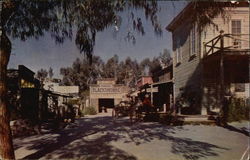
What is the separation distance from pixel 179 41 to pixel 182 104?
4134mm

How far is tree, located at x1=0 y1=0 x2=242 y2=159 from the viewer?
5.18 m

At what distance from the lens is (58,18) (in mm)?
5816

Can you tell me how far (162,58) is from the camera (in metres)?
55.1

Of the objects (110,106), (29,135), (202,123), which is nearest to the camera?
(29,135)

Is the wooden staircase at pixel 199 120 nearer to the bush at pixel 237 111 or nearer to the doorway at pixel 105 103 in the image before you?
the bush at pixel 237 111

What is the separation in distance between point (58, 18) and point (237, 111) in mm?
9103

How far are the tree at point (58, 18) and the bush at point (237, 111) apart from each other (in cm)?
702

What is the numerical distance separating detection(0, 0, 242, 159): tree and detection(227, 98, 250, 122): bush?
276 inches

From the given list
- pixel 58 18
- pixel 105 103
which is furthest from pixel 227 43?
pixel 105 103

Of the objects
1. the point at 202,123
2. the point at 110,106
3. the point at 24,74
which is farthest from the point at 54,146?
the point at 110,106

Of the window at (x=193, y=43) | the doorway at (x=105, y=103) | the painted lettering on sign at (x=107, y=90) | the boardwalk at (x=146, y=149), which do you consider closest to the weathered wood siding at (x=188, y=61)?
the window at (x=193, y=43)

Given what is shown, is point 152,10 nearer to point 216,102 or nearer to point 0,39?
point 0,39

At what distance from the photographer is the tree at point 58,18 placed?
5180 mm

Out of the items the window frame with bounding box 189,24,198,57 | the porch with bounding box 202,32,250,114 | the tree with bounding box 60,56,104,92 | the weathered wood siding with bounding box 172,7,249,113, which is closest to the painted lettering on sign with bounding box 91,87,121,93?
the tree with bounding box 60,56,104,92
